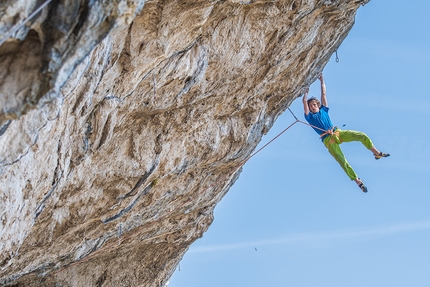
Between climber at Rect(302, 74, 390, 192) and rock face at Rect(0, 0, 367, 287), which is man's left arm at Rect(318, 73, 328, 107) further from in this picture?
rock face at Rect(0, 0, 367, 287)

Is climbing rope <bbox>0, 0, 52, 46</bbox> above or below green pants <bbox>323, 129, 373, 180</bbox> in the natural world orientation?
above

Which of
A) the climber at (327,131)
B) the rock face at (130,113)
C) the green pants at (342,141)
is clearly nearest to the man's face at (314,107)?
the climber at (327,131)

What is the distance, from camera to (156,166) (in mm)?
11508

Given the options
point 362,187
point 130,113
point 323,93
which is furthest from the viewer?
point 323,93

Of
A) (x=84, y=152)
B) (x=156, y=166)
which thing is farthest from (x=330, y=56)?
(x=84, y=152)

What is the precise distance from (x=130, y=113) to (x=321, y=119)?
5463 mm

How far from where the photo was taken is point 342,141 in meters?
13.4

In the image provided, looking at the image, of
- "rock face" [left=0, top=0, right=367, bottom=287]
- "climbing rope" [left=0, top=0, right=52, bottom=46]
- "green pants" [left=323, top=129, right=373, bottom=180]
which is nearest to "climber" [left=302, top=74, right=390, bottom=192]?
"green pants" [left=323, top=129, right=373, bottom=180]

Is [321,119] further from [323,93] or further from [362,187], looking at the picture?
[362,187]

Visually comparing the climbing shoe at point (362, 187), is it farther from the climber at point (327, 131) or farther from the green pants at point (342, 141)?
the green pants at point (342, 141)

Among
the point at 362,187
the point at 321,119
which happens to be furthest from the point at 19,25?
the point at 362,187

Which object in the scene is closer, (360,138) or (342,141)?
(360,138)

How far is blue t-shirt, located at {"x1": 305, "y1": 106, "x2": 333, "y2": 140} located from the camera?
13.5 m

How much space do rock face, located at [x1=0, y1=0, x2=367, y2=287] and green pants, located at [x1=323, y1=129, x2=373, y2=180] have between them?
1471 mm
